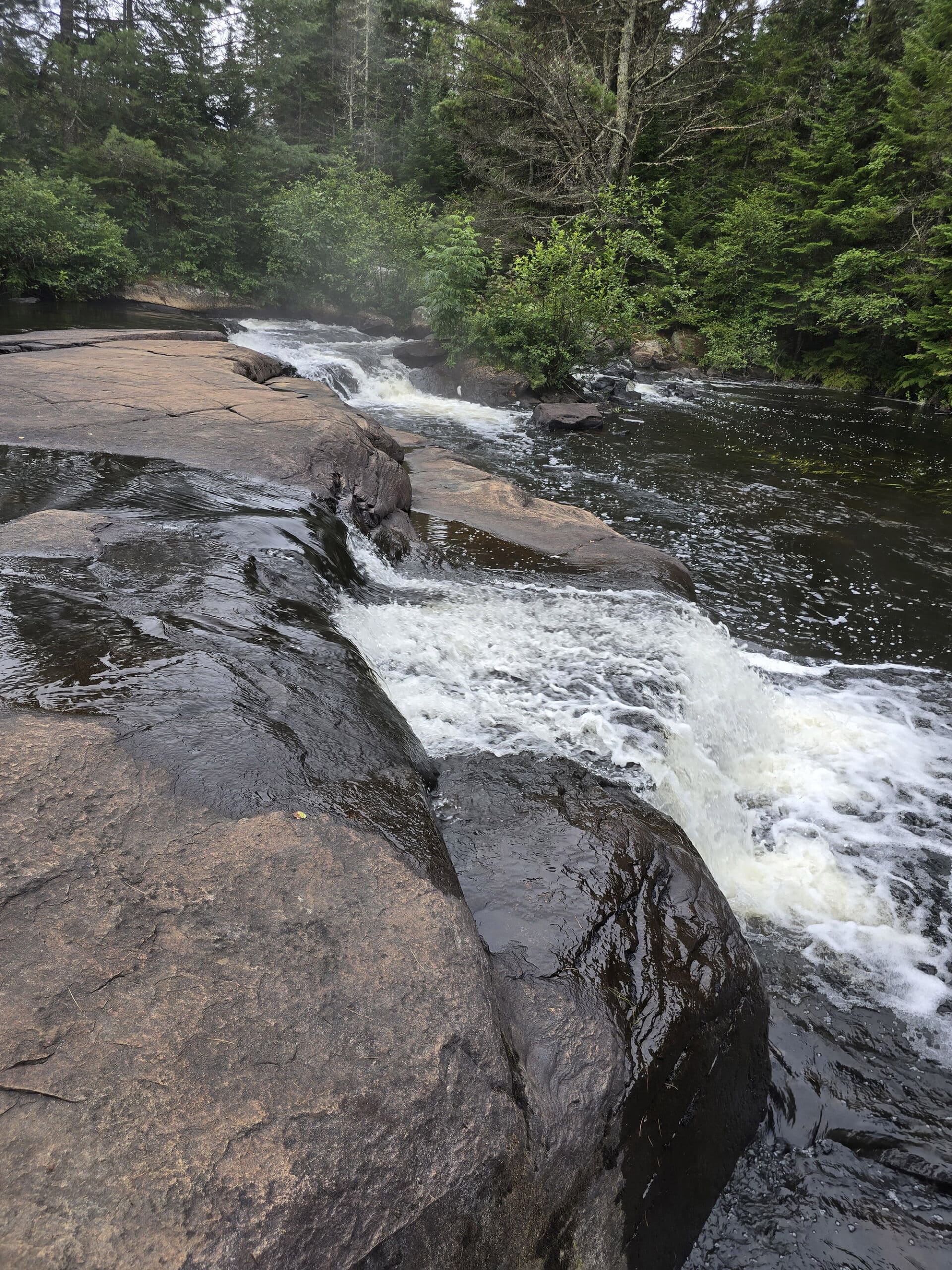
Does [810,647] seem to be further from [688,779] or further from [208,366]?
[208,366]

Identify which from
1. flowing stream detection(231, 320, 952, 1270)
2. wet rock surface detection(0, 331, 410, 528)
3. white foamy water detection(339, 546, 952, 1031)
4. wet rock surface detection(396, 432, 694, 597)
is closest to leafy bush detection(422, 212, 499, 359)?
flowing stream detection(231, 320, 952, 1270)

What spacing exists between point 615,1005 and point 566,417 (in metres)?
11.0

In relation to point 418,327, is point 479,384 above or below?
below

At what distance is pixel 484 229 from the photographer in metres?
19.9

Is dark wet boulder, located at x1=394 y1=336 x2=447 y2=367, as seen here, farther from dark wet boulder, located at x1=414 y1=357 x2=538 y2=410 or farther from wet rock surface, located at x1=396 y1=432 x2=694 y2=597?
wet rock surface, located at x1=396 y1=432 x2=694 y2=597

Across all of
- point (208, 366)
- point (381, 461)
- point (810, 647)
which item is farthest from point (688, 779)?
point (208, 366)

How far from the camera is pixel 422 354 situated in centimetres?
1530

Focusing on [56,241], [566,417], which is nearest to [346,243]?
[56,241]

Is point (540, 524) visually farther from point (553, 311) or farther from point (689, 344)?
point (689, 344)

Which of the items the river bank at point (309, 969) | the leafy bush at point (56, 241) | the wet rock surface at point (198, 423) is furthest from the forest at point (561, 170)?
the river bank at point (309, 969)

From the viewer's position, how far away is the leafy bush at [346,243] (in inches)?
811

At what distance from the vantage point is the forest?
17594 mm

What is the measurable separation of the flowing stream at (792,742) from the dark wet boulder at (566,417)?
3.45m

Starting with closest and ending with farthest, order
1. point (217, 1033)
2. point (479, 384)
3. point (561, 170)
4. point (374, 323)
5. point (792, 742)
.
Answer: point (217, 1033)
point (792, 742)
point (479, 384)
point (561, 170)
point (374, 323)
